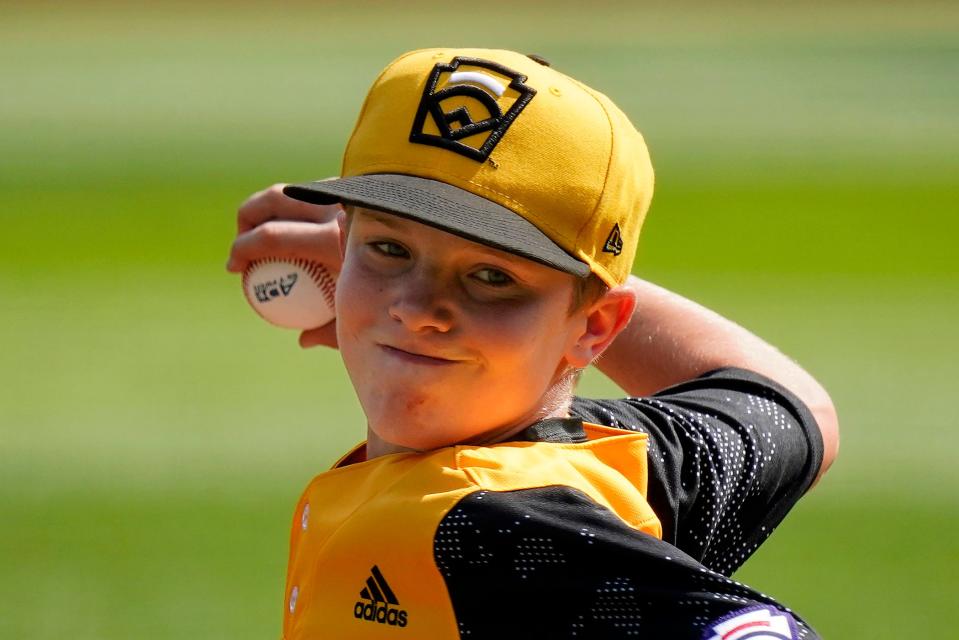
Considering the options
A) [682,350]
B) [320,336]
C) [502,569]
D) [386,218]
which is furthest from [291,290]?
Result: [502,569]

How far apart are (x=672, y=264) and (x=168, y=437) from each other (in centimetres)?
450

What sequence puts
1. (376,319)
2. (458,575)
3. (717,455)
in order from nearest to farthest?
(458,575)
(376,319)
(717,455)

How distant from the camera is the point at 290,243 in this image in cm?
257

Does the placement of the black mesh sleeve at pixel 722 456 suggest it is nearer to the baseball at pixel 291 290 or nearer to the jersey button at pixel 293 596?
the jersey button at pixel 293 596

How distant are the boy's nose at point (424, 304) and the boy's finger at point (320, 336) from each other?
88 cm

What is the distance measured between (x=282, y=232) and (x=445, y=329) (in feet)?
2.79

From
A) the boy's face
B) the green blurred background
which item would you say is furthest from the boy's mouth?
the green blurred background

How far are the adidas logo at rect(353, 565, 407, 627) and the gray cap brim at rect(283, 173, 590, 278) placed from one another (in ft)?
1.43

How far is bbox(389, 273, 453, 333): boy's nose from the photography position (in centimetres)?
176

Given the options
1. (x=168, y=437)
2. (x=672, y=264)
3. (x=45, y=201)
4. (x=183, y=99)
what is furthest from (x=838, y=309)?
(x=183, y=99)

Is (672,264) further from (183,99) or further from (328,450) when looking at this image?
(183,99)

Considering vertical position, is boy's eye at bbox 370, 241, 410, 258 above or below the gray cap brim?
below

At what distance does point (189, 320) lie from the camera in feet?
28.4

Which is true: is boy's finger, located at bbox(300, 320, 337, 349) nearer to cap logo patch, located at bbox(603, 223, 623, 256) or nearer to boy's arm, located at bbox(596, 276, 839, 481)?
boy's arm, located at bbox(596, 276, 839, 481)
